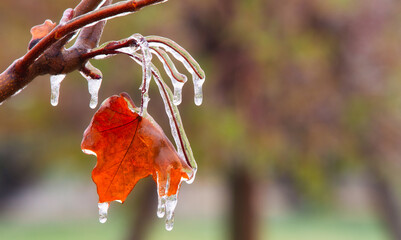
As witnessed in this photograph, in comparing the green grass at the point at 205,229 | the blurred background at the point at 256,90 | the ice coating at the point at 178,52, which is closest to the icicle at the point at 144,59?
the ice coating at the point at 178,52

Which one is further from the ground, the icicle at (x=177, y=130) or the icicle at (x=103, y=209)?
the icicle at (x=177, y=130)

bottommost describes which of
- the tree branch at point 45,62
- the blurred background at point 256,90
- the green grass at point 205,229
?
the green grass at point 205,229

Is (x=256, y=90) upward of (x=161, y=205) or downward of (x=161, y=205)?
downward

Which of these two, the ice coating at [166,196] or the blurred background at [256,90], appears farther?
the blurred background at [256,90]

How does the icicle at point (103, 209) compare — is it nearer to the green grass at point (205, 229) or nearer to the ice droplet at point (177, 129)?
the ice droplet at point (177, 129)

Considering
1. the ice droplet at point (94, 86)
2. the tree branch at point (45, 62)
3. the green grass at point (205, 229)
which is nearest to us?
the tree branch at point (45, 62)

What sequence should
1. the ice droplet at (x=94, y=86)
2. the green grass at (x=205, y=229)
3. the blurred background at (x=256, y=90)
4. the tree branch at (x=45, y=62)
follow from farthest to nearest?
the green grass at (x=205, y=229) → the blurred background at (x=256, y=90) → the ice droplet at (x=94, y=86) → the tree branch at (x=45, y=62)

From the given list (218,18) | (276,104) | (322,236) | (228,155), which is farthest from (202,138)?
(322,236)

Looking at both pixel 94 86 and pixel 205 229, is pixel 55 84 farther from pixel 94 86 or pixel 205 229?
pixel 205 229

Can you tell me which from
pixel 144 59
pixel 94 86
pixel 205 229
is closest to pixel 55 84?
pixel 94 86

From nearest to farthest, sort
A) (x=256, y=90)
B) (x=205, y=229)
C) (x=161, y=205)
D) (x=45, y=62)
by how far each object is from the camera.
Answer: (x=45, y=62) → (x=161, y=205) → (x=256, y=90) → (x=205, y=229)
